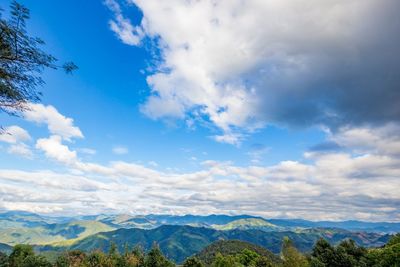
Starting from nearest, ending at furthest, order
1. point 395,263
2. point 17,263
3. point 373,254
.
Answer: point 395,263
point 373,254
point 17,263

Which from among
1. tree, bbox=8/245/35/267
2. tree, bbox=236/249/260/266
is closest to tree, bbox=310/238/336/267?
tree, bbox=236/249/260/266

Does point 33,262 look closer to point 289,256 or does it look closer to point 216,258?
point 216,258

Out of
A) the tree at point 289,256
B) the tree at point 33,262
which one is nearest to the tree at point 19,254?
the tree at point 33,262

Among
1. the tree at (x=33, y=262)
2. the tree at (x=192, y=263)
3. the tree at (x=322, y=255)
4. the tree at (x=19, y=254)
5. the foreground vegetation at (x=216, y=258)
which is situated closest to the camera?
the foreground vegetation at (x=216, y=258)

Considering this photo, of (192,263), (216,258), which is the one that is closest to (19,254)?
(192,263)

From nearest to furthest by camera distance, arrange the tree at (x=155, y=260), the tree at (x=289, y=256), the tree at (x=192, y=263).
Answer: the tree at (x=289, y=256) < the tree at (x=155, y=260) < the tree at (x=192, y=263)

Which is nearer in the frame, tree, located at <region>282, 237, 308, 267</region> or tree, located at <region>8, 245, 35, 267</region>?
tree, located at <region>282, 237, 308, 267</region>

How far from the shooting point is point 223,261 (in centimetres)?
8788

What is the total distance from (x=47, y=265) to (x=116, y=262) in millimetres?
46970

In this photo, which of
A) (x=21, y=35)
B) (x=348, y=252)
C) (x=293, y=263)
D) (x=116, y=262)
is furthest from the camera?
(x=348, y=252)

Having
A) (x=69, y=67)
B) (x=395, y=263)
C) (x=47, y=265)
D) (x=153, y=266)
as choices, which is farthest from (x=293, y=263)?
(x=47, y=265)

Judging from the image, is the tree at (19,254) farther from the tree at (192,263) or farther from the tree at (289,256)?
the tree at (289,256)

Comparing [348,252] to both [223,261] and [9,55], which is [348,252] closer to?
[223,261]

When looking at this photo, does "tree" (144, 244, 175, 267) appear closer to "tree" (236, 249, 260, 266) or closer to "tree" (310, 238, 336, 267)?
"tree" (236, 249, 260, 266)
